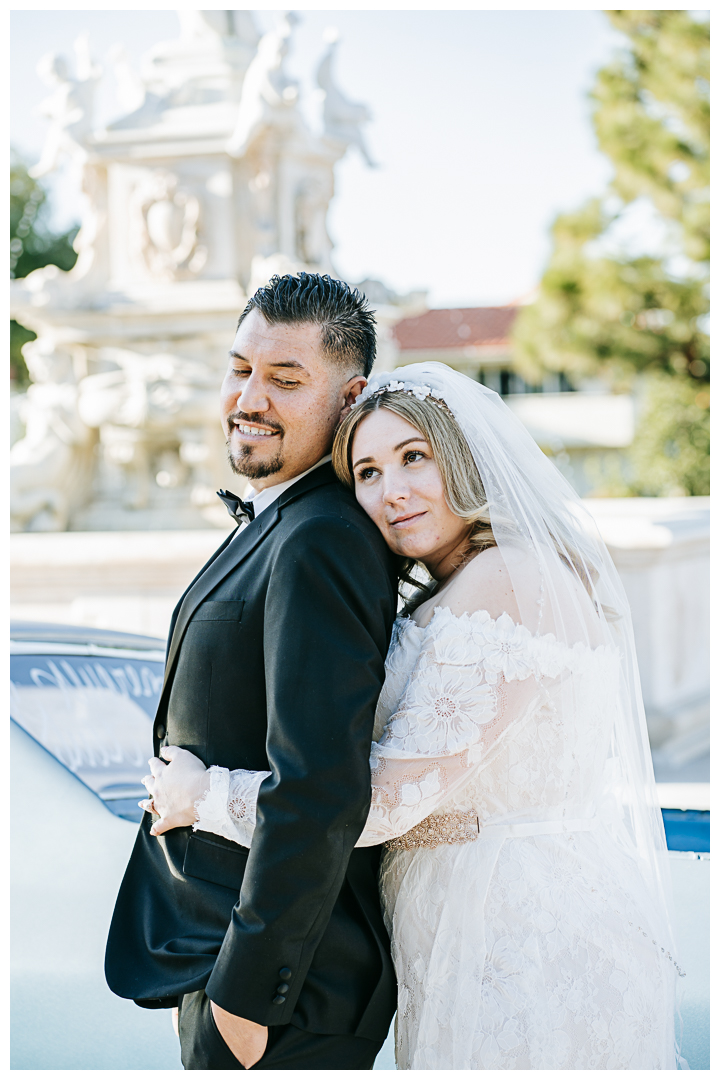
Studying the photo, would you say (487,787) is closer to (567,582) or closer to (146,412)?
(567,582)

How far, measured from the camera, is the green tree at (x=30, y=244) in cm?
3306

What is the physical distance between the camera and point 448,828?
176 cm

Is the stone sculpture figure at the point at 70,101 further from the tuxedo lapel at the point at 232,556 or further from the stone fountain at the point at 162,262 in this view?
the tuxedo lapel at the point at 232,556

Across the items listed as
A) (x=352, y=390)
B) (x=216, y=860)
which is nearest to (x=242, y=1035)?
(x=216, y=860)

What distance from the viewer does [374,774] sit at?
5.38ft

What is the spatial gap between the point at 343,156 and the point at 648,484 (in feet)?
32.0

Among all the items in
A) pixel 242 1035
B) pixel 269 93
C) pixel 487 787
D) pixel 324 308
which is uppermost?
pixel 269 93

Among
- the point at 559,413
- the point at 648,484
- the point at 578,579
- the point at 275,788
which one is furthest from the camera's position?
the point at 559,413

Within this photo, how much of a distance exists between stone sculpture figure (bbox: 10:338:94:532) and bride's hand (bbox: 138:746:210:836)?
25.1ft

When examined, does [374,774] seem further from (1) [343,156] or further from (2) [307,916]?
(1) [343,156]

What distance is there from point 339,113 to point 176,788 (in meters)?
8.71

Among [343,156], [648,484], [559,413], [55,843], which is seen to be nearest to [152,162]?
[343,156]

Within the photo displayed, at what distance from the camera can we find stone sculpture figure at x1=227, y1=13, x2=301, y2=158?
8359 millimetres

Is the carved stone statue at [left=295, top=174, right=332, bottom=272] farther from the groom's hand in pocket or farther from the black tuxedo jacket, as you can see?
the groom's hand in pocket
